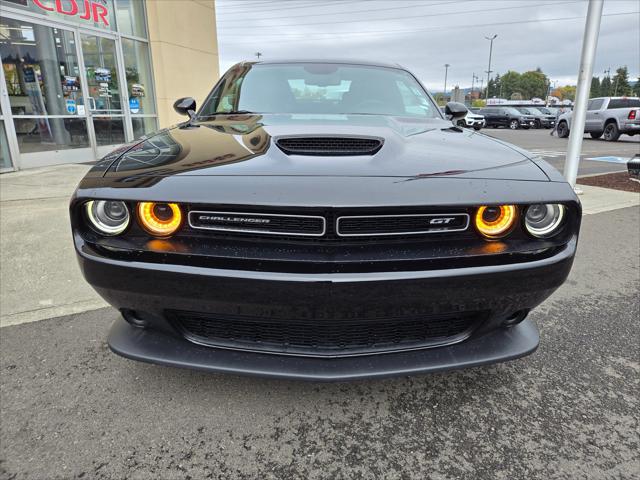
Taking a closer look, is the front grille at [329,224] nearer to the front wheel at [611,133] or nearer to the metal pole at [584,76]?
the metal pole at [584,76]

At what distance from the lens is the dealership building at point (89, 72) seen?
7867 mm

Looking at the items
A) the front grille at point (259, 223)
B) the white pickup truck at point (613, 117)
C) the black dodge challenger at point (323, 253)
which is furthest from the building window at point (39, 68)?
the white pickup truck at point (613, 117)

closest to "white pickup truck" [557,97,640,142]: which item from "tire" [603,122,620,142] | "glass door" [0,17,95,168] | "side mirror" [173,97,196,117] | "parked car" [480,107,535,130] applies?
"tire" [603,122,620,142]

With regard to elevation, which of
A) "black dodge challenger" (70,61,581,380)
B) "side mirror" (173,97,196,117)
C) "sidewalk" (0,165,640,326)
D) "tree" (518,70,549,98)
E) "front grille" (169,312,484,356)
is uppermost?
"tree" (518,70,549,98)

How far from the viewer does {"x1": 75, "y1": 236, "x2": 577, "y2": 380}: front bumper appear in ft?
4.77

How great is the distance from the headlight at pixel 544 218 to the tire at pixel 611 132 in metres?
19.1

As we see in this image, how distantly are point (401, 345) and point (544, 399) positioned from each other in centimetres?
78

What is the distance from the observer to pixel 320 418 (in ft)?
5.95

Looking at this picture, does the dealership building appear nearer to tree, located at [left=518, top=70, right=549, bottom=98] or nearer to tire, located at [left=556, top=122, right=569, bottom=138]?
tire, located at [left=556, top=122, right=569, bottom=138]

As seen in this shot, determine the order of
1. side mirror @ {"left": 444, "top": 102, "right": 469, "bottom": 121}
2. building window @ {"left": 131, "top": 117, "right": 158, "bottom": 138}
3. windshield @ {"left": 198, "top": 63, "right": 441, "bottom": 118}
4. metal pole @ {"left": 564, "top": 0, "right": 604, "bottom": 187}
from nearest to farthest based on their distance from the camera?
windshield @ {"left": 198, "top": 63, "right": 441, "bottom": 118}
side mirror @ {"left": 444, "top": 102, "right": 469, "bottom": 121}
metal pole @ {"left": 564, "top": 0, "right": 604, "bottom": 187}
building window @ {"left": 131, "top": 117, "right": 158, "bottom": 138}

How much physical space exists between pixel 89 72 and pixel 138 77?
5.23ft

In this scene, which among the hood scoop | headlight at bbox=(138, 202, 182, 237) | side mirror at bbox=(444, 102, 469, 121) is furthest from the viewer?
side mirror at bbox=(444, 102, 469, 121)

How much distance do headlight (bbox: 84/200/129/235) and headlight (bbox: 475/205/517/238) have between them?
1259 mm

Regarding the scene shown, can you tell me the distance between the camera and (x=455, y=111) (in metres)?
3.10
